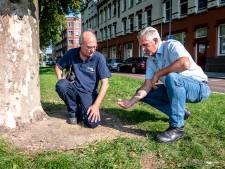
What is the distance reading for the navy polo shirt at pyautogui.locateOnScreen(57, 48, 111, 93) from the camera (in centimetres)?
529

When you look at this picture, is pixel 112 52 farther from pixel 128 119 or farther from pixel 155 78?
pixel 155 78

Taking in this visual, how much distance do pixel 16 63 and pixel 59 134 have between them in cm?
107

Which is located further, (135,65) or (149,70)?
(135,65)

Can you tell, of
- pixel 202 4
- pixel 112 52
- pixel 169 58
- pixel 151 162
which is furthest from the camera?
pixel 112 52

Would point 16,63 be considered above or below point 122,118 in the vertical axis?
above

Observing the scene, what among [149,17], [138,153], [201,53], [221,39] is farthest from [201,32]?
[138,153]

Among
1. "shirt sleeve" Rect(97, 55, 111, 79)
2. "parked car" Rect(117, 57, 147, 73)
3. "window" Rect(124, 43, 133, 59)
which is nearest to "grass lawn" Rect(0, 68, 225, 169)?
"shirt sleeve" Rect(97, 55, 111, 79)

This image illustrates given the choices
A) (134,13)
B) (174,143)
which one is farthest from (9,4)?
(134,13)

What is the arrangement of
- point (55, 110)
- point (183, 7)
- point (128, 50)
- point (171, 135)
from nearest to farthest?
point (171, 135), point (55, 110), point (183, 7), point (128, 50)

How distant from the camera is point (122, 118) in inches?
232

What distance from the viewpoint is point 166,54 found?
4.81 metres

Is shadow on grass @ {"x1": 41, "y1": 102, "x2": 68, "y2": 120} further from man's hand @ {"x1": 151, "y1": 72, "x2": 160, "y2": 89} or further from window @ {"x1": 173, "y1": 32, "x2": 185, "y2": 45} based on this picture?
window @ {"x1": 173, "y1": 32, "x2": 185, "y2": 45}

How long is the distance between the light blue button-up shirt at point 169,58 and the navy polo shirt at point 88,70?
0.65 meters

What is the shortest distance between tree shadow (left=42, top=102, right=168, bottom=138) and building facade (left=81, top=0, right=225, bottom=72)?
54.7ft
